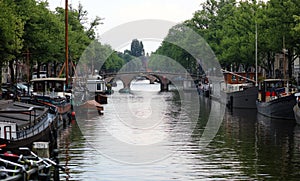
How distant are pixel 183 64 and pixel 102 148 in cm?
11517

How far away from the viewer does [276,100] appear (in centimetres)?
5922

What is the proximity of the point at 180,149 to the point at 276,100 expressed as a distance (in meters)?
21.4

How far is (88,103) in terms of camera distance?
72188 mm

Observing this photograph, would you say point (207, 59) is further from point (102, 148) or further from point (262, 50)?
point (102, 148)

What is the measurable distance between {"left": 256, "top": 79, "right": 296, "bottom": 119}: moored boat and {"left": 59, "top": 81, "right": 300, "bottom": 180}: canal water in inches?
49.8

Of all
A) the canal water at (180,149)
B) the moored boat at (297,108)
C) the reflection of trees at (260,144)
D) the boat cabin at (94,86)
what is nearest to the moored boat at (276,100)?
the reflection of trees at (260,144)

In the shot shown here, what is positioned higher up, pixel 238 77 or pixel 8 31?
pixel 8 31

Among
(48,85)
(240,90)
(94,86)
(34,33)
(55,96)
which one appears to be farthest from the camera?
(94,86)

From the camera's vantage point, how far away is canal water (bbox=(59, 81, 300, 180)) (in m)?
31.0

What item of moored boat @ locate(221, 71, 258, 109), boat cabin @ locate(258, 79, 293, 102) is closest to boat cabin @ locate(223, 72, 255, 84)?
moored boat @ locate(221, 71, 258, 109)

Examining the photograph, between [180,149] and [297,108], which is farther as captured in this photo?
[297,108]

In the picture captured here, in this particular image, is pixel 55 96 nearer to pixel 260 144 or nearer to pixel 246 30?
pixel 260 144

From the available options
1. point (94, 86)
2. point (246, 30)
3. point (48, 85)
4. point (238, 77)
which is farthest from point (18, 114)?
point (94, 86)

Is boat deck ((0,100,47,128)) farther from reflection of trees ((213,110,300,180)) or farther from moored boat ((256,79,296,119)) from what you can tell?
moored boat ((256,79,296,119))
